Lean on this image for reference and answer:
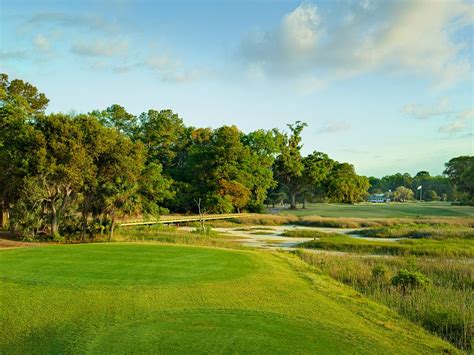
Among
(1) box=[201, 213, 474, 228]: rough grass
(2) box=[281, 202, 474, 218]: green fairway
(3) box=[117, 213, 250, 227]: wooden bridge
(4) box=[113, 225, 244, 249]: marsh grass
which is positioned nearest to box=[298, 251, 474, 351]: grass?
(4) box=[113, 225, 244, 249]: marsh grass

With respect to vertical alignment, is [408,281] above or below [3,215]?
below

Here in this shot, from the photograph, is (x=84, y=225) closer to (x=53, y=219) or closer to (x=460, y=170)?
(x=53, y=219)

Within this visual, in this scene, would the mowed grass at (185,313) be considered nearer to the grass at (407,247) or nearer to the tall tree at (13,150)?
the tall tree at (13,150)

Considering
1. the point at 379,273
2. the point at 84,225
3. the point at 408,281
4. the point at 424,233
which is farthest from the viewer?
the point at 424,233

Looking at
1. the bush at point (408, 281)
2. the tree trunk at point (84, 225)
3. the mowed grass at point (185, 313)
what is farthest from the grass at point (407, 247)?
the tree trunk at point (84, 225)

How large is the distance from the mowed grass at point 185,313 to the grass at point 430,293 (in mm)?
1079

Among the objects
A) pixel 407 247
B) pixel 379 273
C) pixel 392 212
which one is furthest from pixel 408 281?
pixel 392 212

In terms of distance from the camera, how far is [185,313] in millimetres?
7543

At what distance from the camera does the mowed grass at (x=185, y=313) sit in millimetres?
6105

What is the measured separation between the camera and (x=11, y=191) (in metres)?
25.0

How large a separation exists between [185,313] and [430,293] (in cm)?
802

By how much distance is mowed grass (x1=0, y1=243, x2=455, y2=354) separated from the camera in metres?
6.11

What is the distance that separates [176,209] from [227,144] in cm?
1238

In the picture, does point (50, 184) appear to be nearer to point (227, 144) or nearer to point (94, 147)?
point (94, 147)
